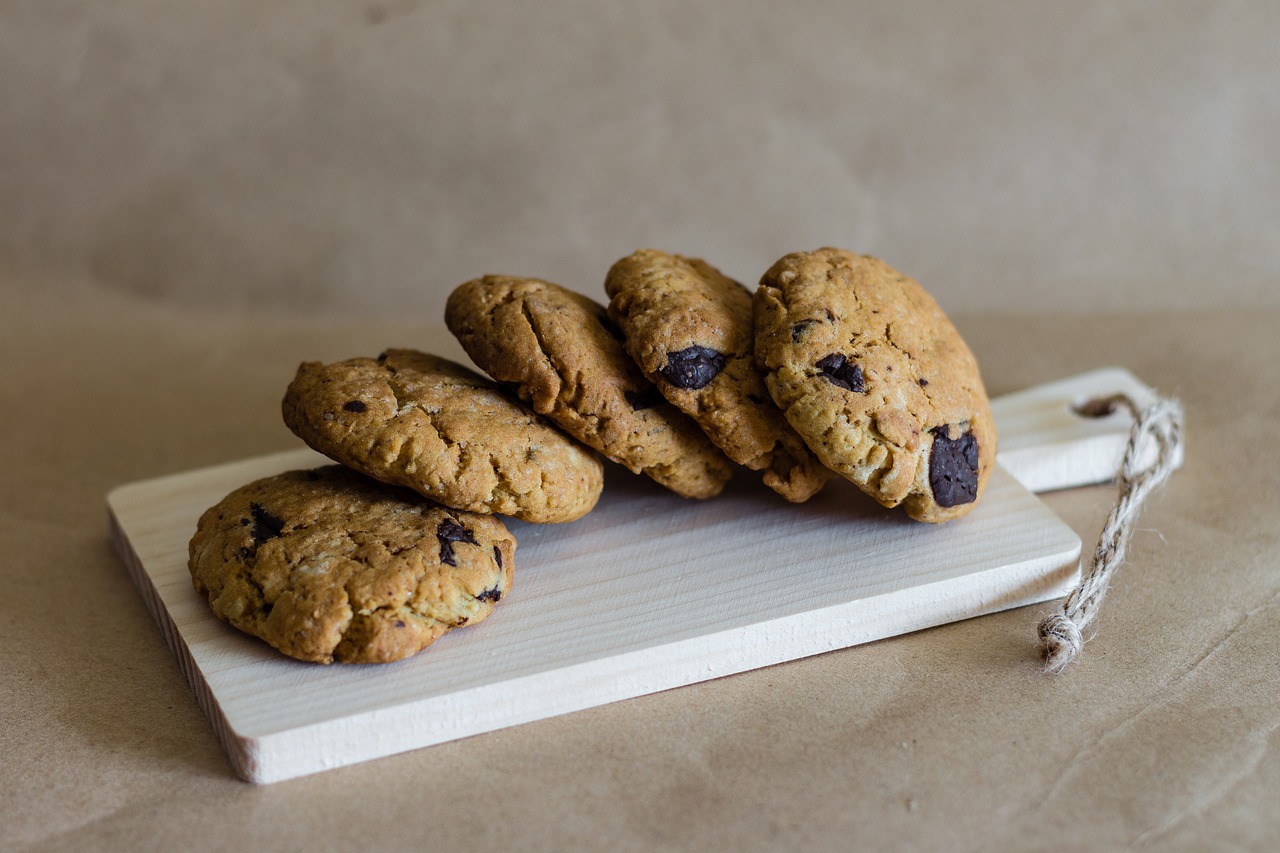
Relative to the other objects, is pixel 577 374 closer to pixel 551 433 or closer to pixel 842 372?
pixel 551 433

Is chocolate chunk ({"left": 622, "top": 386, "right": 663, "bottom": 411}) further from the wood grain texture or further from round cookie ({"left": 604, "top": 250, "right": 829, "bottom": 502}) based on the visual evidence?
the wood grain texture

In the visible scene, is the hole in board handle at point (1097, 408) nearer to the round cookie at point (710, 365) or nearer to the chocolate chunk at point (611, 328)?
the round cookie at point (710, 365)

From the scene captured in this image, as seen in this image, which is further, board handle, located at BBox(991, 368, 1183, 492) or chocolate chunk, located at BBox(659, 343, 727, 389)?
board handle, located at BBox(991, 368, 1183, 492)

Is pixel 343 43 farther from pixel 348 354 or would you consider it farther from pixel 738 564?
pixel 738 564

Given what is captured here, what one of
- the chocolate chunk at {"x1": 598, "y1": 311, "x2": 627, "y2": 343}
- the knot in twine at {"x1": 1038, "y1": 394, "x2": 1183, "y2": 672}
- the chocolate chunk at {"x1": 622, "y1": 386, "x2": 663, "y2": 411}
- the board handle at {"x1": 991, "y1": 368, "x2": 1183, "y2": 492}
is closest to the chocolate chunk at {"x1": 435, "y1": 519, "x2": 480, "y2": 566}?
the chocolate chunk at {"x1": 622, "y1": 386, "x2": 663, "y2": 411}

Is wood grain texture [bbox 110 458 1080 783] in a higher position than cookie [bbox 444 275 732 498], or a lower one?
lower

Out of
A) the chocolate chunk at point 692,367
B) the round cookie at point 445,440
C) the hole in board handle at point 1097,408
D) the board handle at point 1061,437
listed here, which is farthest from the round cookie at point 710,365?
the hole in board handle at point 1097,408

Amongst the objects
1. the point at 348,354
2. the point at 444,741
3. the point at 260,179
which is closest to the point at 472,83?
Result: the point at 260,179
